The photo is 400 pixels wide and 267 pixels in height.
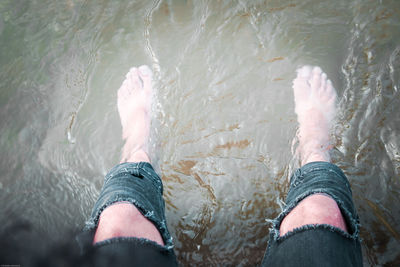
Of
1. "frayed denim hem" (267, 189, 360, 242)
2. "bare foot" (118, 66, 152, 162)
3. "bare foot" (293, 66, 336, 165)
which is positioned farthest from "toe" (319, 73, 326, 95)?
"bare foot" (118, 66, 152, 162)

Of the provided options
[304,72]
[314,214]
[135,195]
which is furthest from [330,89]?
[135,195]

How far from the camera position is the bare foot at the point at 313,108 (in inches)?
58.2

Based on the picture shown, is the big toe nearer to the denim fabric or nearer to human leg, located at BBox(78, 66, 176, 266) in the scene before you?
human leg, located at BBox(78, 66, 176, 266)

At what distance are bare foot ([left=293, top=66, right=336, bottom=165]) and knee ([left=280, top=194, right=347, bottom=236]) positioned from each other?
405 millimetres

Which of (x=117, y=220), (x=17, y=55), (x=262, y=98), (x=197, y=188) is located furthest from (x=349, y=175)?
(x=17, y=55)

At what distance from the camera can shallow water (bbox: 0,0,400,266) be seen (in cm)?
139

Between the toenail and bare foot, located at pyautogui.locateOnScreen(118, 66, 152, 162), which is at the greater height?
the toenail

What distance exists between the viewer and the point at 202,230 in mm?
1385

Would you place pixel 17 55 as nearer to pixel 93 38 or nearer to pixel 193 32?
pixel 93 38

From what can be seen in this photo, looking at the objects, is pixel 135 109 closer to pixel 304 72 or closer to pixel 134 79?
pixel 134 79

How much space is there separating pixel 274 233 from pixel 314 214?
145 millimetres

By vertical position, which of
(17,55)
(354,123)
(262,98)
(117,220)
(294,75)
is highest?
(17,55)

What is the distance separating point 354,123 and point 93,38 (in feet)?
4.75

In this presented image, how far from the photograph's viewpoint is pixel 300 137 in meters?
1.54
